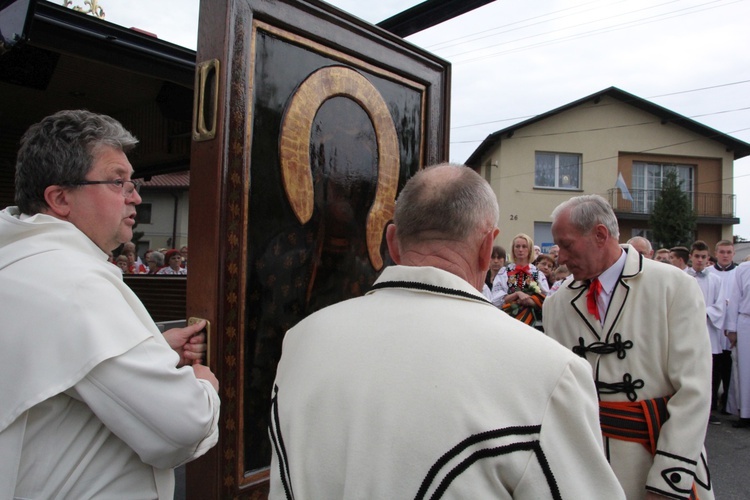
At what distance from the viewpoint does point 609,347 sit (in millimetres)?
2205

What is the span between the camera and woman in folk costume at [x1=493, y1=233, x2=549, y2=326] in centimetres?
468

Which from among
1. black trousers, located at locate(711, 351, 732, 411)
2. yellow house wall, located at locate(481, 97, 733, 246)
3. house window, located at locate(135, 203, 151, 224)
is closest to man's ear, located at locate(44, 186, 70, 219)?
black trousers, located at locate(711, 351, 732, 411)

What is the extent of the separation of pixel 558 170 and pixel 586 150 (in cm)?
131

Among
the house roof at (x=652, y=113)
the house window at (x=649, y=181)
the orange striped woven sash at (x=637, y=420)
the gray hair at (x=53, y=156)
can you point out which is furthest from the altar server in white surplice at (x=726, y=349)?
the house window at (x=649, y=181)

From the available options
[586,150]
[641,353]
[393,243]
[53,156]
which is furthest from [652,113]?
[53,156]

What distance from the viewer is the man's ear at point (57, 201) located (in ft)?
4.48

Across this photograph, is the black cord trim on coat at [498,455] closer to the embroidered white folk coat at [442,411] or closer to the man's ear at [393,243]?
the embroidered white folk coat at [442,411]

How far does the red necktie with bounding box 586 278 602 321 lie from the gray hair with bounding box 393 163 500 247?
4.33ft

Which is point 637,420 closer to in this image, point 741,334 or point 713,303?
point 741,334

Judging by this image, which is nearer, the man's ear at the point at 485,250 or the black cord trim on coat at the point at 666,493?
the man's ear at the point at 485,250

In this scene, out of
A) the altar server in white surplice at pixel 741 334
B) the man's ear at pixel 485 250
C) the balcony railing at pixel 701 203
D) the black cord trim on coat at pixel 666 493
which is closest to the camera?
the man's ear at pixel 485 250

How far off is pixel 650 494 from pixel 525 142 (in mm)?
21579

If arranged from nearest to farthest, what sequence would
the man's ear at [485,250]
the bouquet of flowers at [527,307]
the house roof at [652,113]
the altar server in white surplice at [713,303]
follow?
1. the man's ear at [485,250]
2. the bouquet of flowers at [527,307]
3. the altar server in white surplice at [713,303]
4. the house roof at [652,113]

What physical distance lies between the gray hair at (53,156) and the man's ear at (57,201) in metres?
0.01
